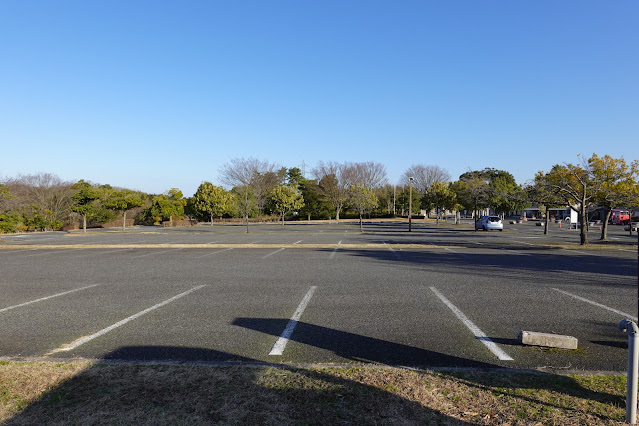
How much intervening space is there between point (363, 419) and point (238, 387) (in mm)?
1172

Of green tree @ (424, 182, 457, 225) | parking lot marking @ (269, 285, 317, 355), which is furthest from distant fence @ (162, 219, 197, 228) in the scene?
Answer: parking lot marking @ (269, 285, 317, 355)

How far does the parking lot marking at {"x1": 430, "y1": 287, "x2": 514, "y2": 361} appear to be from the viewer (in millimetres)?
4137

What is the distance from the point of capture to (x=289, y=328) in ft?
17.1

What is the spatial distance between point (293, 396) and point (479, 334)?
293 cm

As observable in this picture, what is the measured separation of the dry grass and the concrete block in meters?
0.82

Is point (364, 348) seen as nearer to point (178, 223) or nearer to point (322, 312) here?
point (322, 312)

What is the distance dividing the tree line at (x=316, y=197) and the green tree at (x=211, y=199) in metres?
0.13

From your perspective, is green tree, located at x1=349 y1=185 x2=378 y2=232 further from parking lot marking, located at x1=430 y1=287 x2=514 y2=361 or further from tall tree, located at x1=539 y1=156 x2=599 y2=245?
parking lot marking, located at x1=430 y1=287 x2=514 y2=361

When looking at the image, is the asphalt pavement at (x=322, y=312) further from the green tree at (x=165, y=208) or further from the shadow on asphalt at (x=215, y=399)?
the green tree at (x=165, y=208)

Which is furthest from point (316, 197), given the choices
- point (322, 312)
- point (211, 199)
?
point (322, 312)

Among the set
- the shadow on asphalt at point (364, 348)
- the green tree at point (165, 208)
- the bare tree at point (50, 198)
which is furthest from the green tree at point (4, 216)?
the shadow on asphalt at point (364, 348)

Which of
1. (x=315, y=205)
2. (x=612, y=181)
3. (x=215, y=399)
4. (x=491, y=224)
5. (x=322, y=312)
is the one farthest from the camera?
(x=315, y=205)

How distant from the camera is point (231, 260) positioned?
43.1 ft

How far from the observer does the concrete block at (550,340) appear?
4.28 metres
